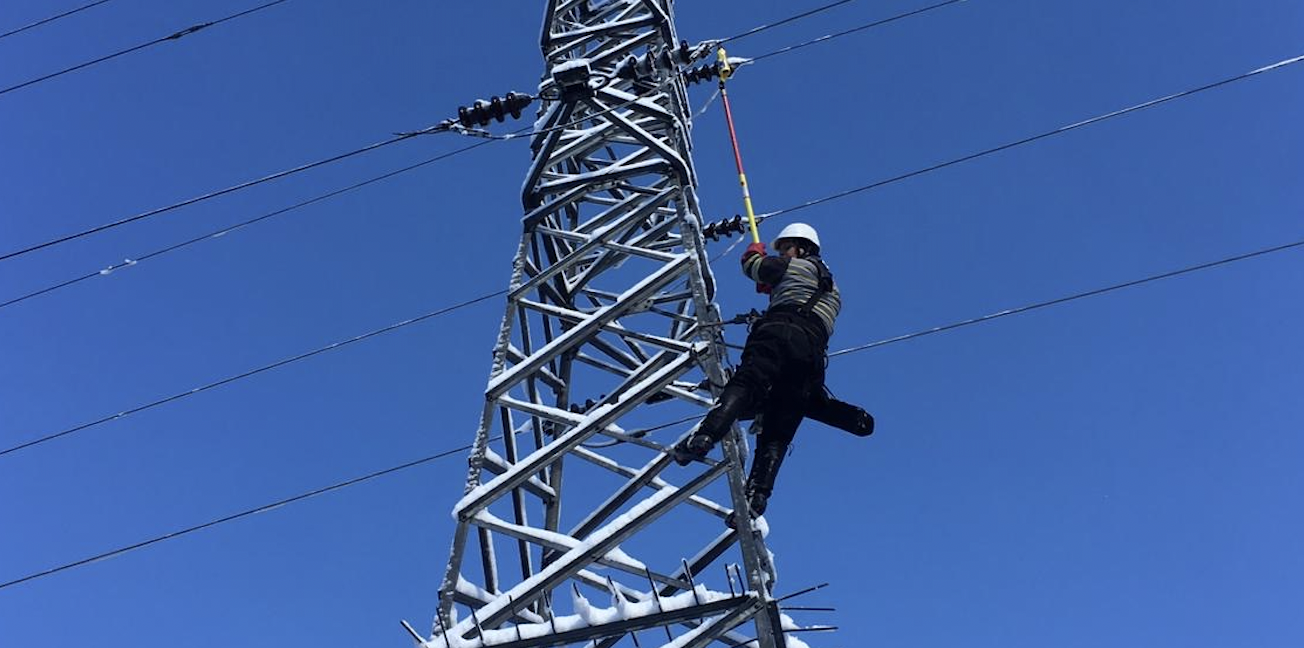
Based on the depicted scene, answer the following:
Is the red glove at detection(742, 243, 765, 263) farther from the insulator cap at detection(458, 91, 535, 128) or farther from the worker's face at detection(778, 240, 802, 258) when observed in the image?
the insulator cap at detection(458, 91, 535, 128)

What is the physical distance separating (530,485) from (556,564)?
184 cm

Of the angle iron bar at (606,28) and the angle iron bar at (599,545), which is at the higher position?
the angle iron bar at (606,28)

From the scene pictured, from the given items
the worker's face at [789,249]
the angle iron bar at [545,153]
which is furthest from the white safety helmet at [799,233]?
the angle iron bar at [545,153]

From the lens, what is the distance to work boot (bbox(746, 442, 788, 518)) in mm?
6945

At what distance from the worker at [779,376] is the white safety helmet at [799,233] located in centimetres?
22

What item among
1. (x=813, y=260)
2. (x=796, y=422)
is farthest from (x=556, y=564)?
(x=813, y=260)

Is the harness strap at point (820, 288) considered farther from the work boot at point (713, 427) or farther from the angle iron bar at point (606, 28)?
the angle iron bar at point (606, 28)

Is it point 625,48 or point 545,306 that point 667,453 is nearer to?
point 545,306

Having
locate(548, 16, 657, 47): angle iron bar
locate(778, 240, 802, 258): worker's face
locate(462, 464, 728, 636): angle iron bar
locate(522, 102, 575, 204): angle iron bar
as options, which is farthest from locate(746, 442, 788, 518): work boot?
locate(548, 16, 657, 47): angle iron bar

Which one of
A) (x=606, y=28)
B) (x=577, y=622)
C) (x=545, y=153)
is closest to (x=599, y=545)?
(x=577, y=622)

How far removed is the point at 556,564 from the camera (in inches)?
267

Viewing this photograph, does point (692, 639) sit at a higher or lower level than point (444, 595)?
lower

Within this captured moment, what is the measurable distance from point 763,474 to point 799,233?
2365 mm

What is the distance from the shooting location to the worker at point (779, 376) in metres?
7.07
